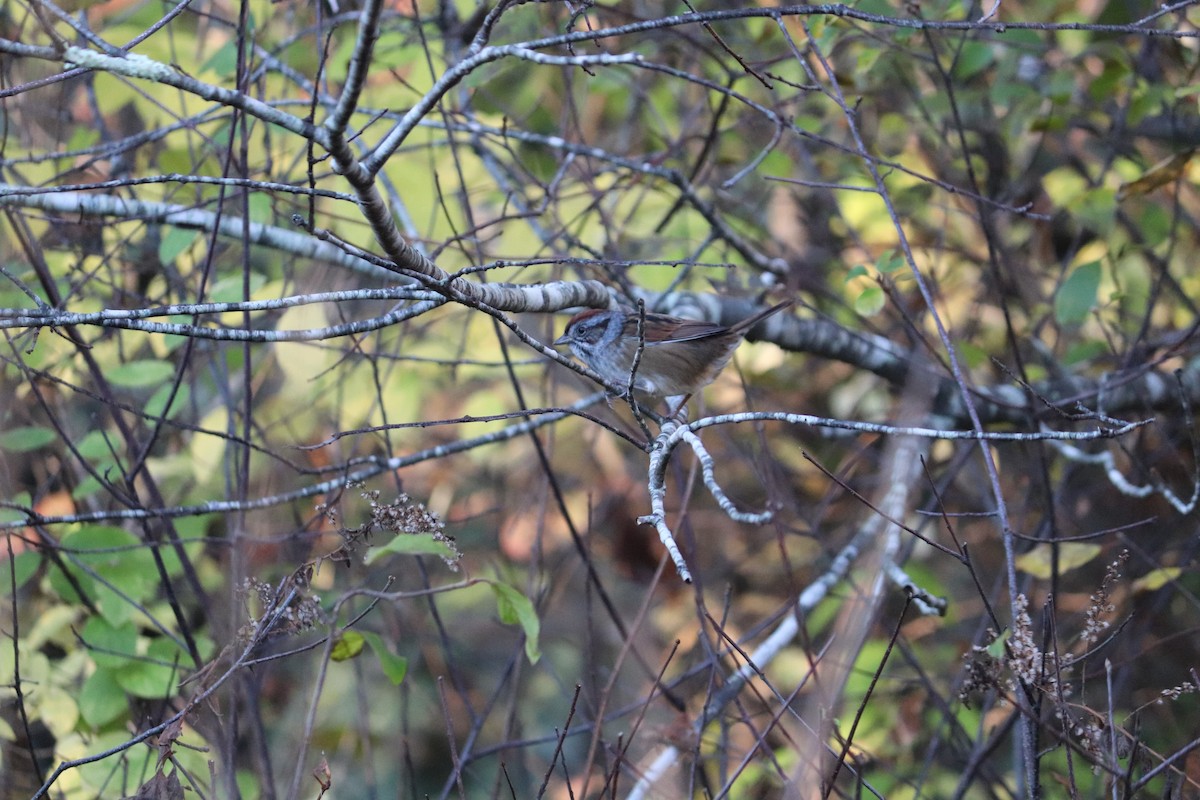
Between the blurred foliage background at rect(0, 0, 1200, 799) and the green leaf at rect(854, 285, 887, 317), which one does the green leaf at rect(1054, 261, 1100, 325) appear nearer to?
the blurred foliage background at rect(0, 0, 1200, 799)

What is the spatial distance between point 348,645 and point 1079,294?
316cm

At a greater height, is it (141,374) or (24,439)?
(141,374)

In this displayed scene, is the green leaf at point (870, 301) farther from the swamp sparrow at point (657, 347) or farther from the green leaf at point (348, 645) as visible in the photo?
the green leaf at point (348, 645)

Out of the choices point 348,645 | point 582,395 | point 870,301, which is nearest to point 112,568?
point 348,645

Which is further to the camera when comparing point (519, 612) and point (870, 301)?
point (870, 301)

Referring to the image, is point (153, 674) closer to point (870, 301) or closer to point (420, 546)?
point (420, 546)

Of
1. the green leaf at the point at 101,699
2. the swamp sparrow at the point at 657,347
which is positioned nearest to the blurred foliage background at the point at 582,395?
the green leaf at the point at 101,699

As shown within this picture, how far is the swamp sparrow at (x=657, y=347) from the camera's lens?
3.94 metres

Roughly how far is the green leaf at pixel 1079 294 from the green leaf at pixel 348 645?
119 inches

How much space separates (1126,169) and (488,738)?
229 inches

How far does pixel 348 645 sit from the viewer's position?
3080 millimetres

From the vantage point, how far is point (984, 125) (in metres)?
5.36

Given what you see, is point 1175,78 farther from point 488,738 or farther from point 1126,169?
point 488,738

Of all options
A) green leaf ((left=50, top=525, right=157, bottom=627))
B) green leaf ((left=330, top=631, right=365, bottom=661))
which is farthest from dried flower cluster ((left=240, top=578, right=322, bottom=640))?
green leaf ((left=50, top=525, right=157, bottom=627))
